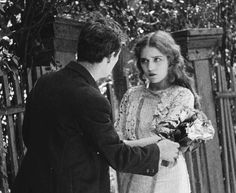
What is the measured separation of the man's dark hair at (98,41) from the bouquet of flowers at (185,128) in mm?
629

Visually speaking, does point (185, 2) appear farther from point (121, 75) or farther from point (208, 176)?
point (208, 176)

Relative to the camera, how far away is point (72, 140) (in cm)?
226

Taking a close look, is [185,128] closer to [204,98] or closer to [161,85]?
[161,85]

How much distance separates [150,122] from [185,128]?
293 mm

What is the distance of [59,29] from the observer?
11.5ft

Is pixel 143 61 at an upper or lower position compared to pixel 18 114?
upper

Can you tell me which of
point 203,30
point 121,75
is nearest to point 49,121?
point 121,75

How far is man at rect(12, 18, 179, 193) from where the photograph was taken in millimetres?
2252

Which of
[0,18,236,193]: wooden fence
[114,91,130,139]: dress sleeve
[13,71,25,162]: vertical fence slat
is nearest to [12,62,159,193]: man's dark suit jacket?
[114,91,130,139]: dress sleeve

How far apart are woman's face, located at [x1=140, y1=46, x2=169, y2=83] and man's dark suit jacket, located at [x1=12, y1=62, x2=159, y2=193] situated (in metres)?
0.77

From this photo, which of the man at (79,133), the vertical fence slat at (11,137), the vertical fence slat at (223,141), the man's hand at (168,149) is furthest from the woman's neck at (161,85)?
the vertical fence slat at (223,141)

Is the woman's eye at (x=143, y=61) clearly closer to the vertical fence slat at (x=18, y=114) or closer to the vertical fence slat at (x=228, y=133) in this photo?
the vertical fence slat at (x=18, y=114)

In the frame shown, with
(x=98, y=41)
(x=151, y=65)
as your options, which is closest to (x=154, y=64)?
(x=151, y=65)

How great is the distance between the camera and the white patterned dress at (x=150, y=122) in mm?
2932
